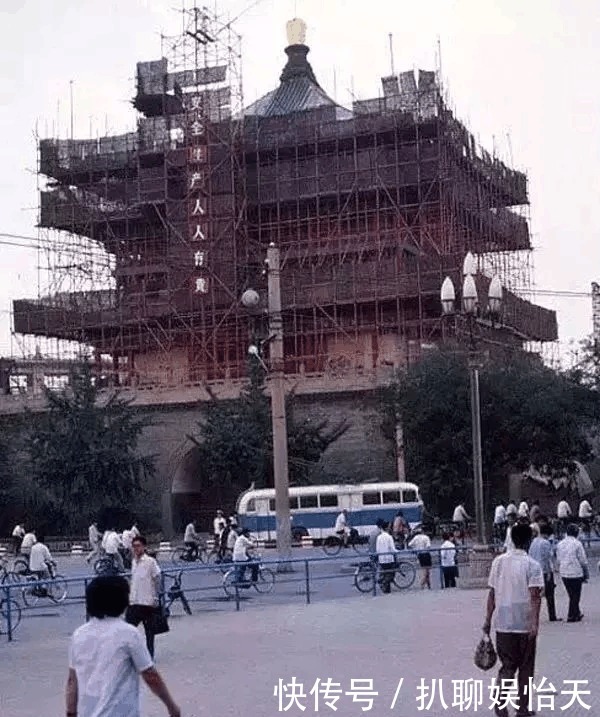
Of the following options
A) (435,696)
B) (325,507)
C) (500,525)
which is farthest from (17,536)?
(435,696)

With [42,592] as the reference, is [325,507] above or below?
above

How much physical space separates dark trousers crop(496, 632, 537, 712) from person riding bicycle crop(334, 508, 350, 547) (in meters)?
29.0

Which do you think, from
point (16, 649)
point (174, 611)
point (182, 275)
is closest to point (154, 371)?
point (182, 275)

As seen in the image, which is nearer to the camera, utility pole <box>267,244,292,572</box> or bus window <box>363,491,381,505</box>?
utility pole <box>267,244,292,572</box>

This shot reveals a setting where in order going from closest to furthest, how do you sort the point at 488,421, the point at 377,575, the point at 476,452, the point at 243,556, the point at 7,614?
the point at 7,614, the point at 476,452, the point at 377,575, the point at 243,556, the point at 488,421

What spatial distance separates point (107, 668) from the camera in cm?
605

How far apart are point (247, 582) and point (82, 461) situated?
25579 mm

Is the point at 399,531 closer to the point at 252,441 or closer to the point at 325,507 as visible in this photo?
the point at 325,507

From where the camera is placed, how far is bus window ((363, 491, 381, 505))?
42.3m

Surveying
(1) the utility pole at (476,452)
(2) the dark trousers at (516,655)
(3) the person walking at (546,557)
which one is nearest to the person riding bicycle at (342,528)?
(1) the utility pole at (476,452)

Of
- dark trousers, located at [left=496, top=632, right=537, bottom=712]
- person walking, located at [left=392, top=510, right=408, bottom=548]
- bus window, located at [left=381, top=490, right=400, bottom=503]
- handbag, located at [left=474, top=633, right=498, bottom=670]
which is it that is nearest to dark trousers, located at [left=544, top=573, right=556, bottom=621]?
dark trousers, located at [left=496, top=632, right=537, bottom=712]

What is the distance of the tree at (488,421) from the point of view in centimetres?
4009

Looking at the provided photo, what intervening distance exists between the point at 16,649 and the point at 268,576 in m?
10.0

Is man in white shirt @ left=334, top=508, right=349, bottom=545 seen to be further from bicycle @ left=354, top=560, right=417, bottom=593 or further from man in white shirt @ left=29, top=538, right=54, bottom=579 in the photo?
man in white shirt @ left=29, top=538, right=54, bottom=579
